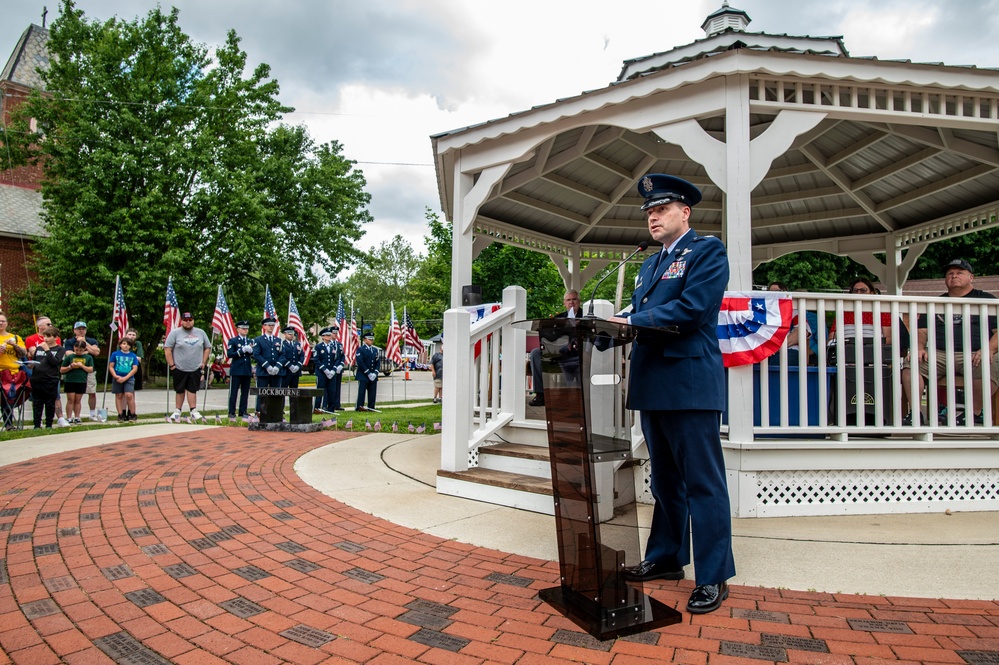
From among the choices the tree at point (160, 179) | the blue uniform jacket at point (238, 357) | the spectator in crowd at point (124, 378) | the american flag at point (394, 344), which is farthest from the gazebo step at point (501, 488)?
the tree at point (160, 179)

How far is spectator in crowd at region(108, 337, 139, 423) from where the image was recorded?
9961mm

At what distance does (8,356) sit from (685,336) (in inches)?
372

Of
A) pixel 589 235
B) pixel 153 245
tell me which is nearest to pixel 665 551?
pixel 589 235

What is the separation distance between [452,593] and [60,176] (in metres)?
25.8

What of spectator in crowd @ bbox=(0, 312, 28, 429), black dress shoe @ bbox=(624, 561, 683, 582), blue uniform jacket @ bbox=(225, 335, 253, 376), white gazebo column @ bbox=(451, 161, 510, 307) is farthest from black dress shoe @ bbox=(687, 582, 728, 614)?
blue uniform jacket @ bbox=(225, 335, 253, 376)

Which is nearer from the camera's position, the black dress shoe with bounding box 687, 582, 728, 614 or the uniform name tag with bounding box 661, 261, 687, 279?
the black dress shoe with bounding box 687, 582, 728, 614

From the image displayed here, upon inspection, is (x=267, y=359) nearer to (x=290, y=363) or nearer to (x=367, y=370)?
(x=290, y=363)

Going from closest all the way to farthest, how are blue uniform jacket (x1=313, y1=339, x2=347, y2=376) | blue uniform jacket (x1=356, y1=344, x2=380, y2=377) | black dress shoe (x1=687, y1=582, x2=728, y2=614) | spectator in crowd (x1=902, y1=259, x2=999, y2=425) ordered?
black dress shoe (x1=687, y1=582, x2=728, y2=614), spectator in crowd (x1=902, y1=259, x2=999, y2=425), blue uniform jacket (x1=313, y1=339, x2=347, y2=376), blue uniform jacket (x1=356, y1=344, x2=380, y2=377)

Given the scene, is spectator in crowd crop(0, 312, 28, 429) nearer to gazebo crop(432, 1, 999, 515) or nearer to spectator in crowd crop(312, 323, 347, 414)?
spectator in crowd crop(312, 323, 347, 414)

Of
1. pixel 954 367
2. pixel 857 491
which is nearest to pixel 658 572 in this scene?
pixel 857 491

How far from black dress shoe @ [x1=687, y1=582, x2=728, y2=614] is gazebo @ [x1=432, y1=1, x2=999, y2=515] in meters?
1.61

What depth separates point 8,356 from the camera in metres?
8.27

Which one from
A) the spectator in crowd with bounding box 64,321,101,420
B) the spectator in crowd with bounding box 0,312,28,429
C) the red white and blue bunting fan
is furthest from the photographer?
the spectator in crowd with bounding box 64,321,101,420

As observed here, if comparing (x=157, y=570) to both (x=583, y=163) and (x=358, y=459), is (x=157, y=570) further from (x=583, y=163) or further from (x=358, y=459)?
(x=583, y=163)
